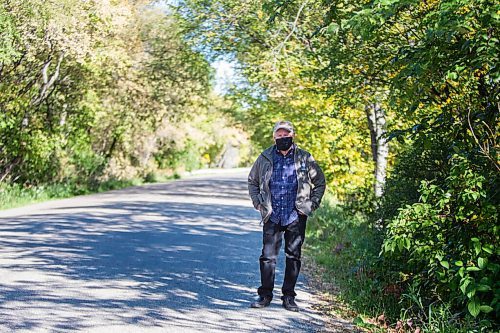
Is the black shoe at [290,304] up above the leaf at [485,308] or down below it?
below

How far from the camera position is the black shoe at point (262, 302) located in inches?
310

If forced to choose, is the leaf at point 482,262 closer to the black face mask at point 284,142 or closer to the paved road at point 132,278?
the paved road at point 132,278

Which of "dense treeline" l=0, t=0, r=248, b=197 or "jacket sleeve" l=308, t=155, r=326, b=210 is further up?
"dense treeline" l=0, t=0, r=248, b=197

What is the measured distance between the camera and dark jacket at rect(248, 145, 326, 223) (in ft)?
26.2

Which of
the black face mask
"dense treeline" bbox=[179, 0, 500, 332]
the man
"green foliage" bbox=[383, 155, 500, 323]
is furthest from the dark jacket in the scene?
A: "green foliage" bbox=[383, 155, 500, 323]

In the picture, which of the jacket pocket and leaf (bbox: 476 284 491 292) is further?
the jacket pocket

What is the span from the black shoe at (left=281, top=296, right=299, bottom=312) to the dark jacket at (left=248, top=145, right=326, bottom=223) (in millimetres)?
890

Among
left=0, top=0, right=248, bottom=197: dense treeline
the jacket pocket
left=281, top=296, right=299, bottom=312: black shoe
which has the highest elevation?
left=0, top=0, right=248, bottom=197: dense treeline

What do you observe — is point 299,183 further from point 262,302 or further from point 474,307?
point 474,307

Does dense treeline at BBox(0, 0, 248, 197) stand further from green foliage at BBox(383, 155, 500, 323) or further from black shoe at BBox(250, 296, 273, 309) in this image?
green foliage at BBox(383, 155, 500, 323)

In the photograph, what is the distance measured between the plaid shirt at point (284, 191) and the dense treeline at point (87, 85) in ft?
36.6

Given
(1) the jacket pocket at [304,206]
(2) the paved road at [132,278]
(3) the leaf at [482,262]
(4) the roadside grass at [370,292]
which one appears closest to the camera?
(3) the leaf at [482,262]

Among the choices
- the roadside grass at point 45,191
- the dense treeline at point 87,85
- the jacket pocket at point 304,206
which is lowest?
the roadside grass at point 45,191

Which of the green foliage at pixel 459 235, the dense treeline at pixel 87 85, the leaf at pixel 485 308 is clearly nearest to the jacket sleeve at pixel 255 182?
the green foliage at pixel 459 235
